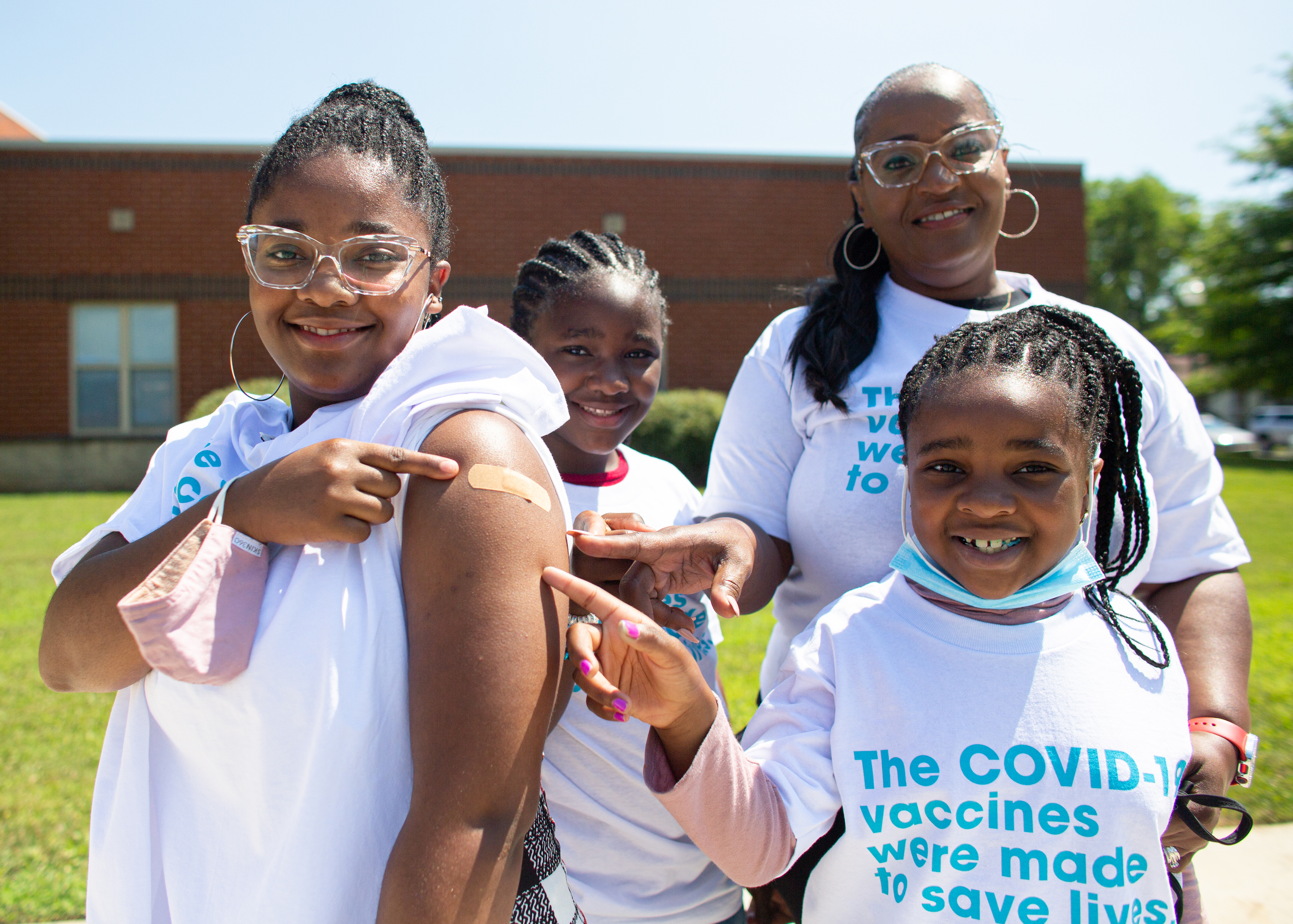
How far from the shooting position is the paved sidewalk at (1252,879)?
2971 millimetres

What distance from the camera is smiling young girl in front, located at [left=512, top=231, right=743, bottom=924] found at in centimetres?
187

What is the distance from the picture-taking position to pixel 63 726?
4781 mm

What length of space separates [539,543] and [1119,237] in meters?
54.8

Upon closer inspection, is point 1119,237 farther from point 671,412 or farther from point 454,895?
point 454,895

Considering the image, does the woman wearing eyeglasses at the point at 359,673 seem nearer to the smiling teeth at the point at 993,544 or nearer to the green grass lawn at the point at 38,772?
the smiling teeth at the point at 993,544

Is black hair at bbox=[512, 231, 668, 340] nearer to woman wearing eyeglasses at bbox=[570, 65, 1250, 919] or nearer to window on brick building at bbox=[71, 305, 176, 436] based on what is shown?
woman wearing eyeglasses at bbox=[570, 65, 1250, 919]

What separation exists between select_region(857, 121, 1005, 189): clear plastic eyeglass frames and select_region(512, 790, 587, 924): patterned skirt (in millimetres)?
1615

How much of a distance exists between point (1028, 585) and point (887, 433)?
0.45 metres

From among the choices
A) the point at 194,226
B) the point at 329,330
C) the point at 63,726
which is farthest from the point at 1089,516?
the point at 194,226

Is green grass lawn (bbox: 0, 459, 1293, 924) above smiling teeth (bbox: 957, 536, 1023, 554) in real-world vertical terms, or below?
below

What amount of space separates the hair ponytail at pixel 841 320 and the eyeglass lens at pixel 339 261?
37.7 inches

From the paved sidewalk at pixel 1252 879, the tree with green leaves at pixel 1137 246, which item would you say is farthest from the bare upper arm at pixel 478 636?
the tree with green leaves at pixel 1137 246

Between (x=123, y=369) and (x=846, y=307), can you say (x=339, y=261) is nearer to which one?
(x=846, y=307)

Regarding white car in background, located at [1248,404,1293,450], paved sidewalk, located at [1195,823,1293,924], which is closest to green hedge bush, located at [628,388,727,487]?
paved sidewalk, located at [1195,823,1293,924]
